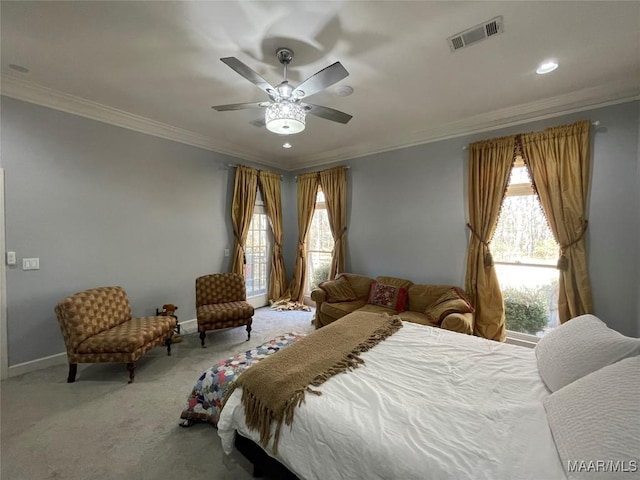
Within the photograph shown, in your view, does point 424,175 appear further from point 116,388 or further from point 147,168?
point 116,388

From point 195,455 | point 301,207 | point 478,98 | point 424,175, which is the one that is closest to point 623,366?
point 195,455

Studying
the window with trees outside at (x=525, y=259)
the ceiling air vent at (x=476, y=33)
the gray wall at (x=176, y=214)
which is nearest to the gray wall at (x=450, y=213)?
the gray wall at (x=176, y=214)

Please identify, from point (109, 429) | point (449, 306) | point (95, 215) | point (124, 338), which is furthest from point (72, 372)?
point (449, 306)

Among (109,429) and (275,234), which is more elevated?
(275,234)

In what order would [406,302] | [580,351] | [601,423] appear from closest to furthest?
[601,423] → [580,351] → [406,302]

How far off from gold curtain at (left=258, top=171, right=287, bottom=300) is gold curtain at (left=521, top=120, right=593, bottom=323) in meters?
4.10

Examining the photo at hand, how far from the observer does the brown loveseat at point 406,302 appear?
302cm

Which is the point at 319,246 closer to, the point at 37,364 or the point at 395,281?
the point at 395,281

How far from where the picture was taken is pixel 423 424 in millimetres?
1213

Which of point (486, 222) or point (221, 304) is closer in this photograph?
point (486, 222)

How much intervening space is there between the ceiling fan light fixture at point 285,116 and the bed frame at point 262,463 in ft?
7.40

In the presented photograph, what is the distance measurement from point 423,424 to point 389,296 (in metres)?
Answer: 2.59

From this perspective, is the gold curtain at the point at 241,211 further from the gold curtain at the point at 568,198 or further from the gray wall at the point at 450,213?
the gold curtain at the point at 568,198

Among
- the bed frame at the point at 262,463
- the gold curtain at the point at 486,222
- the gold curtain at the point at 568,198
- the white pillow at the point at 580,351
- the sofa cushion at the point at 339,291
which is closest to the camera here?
the white pillow at the point at 580,351
